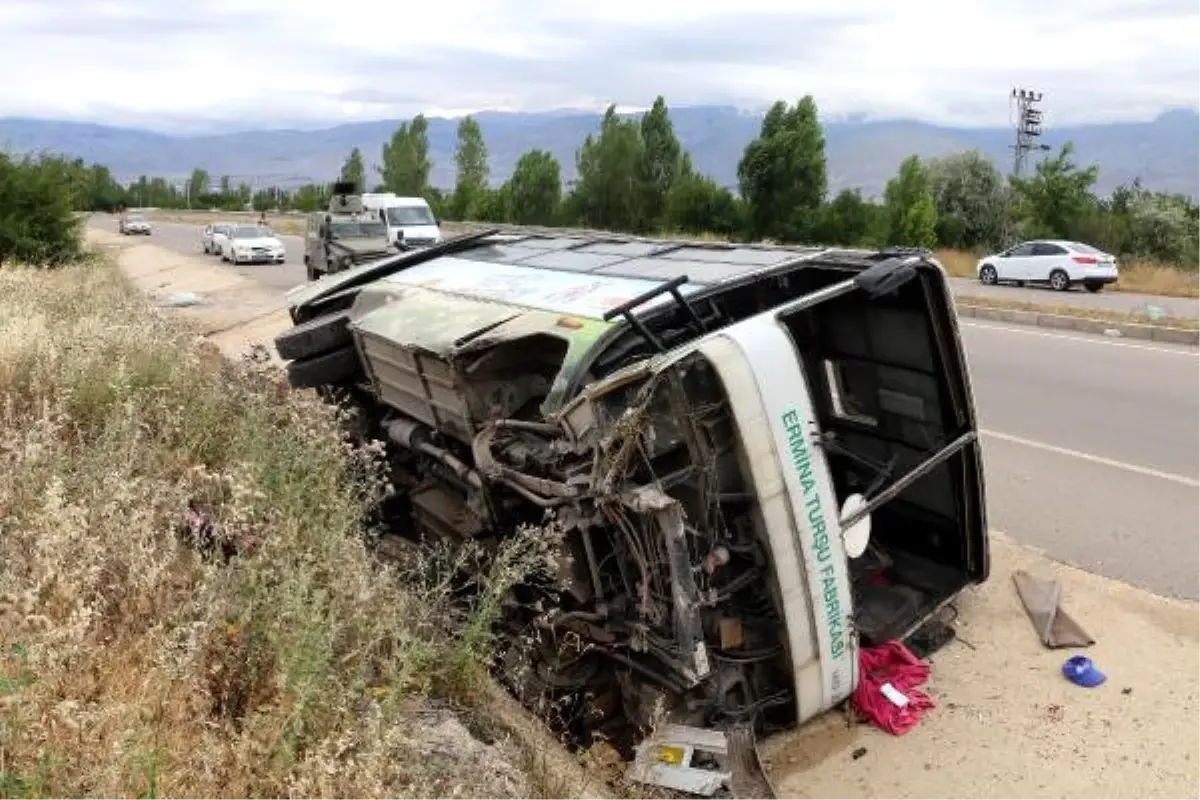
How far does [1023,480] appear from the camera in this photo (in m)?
7.29

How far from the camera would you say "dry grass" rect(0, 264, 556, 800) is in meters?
2.53

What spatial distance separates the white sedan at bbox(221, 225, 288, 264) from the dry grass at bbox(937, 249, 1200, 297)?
19378mm

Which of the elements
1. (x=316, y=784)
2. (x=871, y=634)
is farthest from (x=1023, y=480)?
(x=316, y=784)

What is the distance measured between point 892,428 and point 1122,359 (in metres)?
8.11

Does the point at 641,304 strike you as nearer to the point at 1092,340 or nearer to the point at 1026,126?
the point at 1092,340

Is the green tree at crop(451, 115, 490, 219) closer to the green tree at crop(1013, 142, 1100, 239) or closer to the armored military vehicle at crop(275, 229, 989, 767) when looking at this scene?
the green tree at crop(1013, 142, 1100, 239)

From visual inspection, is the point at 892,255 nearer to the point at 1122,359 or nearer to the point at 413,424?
the point at 413,424

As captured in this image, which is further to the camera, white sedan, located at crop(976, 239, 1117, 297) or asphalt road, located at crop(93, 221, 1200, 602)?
white sedan, located at crop(976, 239, 1117, 297)

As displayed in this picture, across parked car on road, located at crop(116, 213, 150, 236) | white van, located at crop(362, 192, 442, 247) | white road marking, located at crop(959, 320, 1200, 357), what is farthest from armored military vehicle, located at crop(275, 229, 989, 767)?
parked car on road, located at crop(116, 213, 150, 236)

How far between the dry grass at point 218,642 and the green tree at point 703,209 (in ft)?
118

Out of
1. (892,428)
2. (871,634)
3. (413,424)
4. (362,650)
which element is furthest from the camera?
(413,424)

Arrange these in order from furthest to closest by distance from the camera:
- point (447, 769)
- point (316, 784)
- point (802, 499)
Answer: point (802, 499) < point (447, 769) < point (316, 784)

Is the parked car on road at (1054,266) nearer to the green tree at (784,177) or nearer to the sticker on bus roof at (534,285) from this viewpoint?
the green tree at (784,177)

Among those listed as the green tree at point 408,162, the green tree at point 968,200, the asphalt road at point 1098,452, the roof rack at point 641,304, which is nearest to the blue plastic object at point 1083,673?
the asphalt road at point 1098,452
